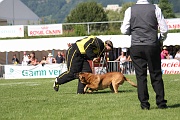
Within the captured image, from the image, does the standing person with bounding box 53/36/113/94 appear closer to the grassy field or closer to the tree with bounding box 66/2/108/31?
the grassy field

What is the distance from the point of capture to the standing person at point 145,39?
8.34 meters

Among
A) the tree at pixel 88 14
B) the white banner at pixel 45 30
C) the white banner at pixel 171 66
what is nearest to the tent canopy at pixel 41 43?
the white banner at pixel 45 30

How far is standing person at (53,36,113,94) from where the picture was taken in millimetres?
12258

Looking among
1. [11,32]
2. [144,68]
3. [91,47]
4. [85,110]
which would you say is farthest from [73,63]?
[11,32]

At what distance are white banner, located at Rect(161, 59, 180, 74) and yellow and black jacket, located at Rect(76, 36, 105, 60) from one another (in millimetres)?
14399

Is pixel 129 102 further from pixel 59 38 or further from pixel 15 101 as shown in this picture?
pixel 59 38

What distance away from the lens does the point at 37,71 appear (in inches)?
1053

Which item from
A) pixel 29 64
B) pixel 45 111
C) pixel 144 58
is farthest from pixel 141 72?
pixel 29 64

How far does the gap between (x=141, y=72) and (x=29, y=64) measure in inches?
779

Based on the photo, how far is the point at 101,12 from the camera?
91688 mm

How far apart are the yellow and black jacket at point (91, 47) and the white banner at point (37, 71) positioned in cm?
1380

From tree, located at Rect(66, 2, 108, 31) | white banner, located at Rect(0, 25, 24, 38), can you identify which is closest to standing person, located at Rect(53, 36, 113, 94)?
white banner, located at Rect(0, 25, 24, 38)

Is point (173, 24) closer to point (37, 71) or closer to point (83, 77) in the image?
point (37, 71)

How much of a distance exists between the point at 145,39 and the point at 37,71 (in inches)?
737
